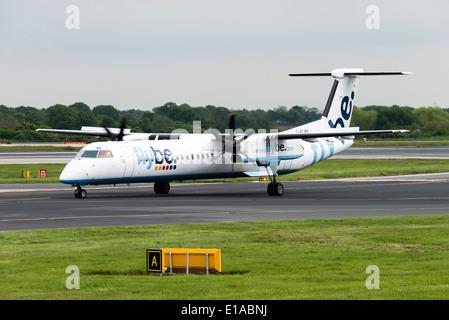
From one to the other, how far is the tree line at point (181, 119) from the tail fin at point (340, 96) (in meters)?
0.90

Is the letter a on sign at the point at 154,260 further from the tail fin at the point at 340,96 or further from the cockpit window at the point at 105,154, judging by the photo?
the tail fin at the point at 340,96

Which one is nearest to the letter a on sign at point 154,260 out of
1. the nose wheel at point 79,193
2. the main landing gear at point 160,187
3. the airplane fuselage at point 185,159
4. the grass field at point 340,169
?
the airplane fuselage at point 185,159

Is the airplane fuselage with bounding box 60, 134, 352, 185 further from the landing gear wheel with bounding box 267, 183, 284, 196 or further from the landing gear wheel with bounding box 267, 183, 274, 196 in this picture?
the landing gear wheel with bounding box 267, 183, 284, 196

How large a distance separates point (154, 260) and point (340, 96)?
32982 mm

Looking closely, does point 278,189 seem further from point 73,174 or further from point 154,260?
point 154,260

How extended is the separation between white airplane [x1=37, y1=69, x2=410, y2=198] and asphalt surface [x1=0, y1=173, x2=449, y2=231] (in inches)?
51.6

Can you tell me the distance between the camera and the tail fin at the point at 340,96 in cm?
4888

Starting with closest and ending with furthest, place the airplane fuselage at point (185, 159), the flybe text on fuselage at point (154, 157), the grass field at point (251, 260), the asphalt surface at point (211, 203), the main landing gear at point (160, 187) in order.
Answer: the grass field at point (251, 260) → the asphalt surface at point (211, 203) → the airplane fuselage at point (185, 159) → the flybe text on fuselage at point (154, 157) → the main landing gear at point (160, 187)

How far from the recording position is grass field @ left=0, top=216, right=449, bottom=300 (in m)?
15.9

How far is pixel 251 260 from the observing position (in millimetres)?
20406

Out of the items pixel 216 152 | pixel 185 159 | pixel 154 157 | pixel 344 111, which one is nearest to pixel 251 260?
pixel 154 157
